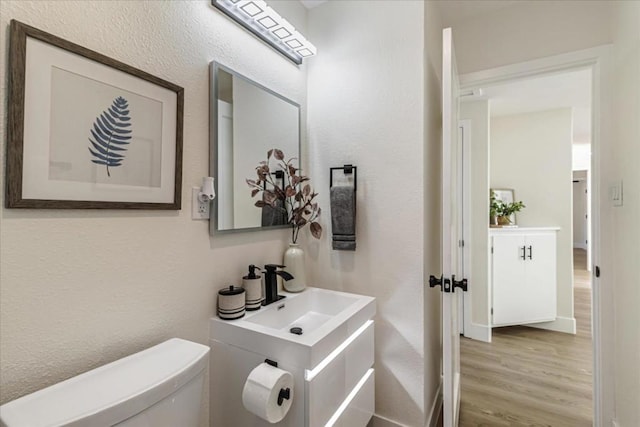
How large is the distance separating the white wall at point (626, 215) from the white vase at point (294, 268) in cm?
157

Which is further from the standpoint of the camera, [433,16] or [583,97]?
[583,97]

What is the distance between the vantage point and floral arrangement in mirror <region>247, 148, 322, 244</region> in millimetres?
1494

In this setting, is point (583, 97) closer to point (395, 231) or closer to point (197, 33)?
point (395, 231)

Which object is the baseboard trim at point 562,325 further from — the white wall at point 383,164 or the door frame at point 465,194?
the white wall at point 383,164

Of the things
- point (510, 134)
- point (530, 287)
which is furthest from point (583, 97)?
point (530, 287)

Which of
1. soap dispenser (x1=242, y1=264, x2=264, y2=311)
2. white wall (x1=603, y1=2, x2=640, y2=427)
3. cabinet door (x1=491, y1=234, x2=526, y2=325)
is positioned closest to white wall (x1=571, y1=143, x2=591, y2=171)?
cabinet door (x1=491, y1=234, x2=526, y2=325)

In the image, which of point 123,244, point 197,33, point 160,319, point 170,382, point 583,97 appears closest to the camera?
point 170,382

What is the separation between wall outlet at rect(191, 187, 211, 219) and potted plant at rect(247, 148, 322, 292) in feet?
0.92

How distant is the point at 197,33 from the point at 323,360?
4.51ft

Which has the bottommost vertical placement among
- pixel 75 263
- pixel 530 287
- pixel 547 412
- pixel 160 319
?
pixel 547 412

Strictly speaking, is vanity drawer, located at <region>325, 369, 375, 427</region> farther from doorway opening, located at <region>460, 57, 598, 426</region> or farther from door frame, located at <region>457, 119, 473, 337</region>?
door frame, located at <region>457, 119, 473, 337</region>

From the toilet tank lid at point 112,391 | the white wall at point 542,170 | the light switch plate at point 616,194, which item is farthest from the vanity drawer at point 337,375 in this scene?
the white wall at point 542,170

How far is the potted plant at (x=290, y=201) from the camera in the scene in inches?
59.0

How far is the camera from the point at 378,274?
1.63m
